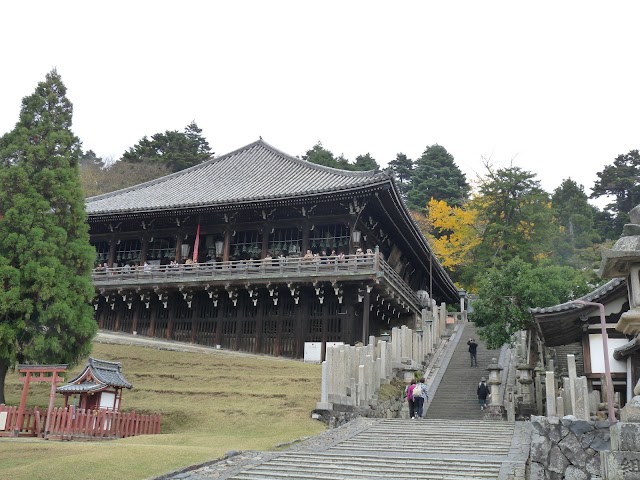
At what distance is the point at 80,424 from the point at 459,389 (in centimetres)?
1429

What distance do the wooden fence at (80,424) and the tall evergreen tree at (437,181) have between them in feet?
162

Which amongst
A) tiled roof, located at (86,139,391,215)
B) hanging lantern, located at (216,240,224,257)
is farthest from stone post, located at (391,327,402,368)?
hanging lantern, located at (216,240,224,257)

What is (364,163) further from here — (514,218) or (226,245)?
(226,245)

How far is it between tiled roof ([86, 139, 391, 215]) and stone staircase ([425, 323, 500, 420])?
9004 millimetres

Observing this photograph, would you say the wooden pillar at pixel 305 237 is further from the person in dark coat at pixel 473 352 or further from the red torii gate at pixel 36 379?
the red torii gate at pixel 36 379

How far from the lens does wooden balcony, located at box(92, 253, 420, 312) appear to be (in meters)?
28.1

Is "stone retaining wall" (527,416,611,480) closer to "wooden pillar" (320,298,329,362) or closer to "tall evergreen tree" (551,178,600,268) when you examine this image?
"wooden pillar" (320,298,329,362)

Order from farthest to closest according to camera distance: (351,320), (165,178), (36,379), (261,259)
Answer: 1. (165,178)
2. (261,259)
3. (351,320)
4. (36,379)

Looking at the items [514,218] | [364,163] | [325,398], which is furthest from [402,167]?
[325,398]

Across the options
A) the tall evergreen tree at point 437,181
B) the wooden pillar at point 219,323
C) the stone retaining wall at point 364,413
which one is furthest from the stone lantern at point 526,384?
the tall evergreen tree at point 437,181

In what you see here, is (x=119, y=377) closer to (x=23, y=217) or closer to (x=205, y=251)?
(x=23, y=217)

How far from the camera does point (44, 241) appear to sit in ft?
70.2

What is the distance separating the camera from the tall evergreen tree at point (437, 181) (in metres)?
67.1

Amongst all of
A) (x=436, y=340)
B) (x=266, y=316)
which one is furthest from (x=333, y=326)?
(x=436, y=340)
